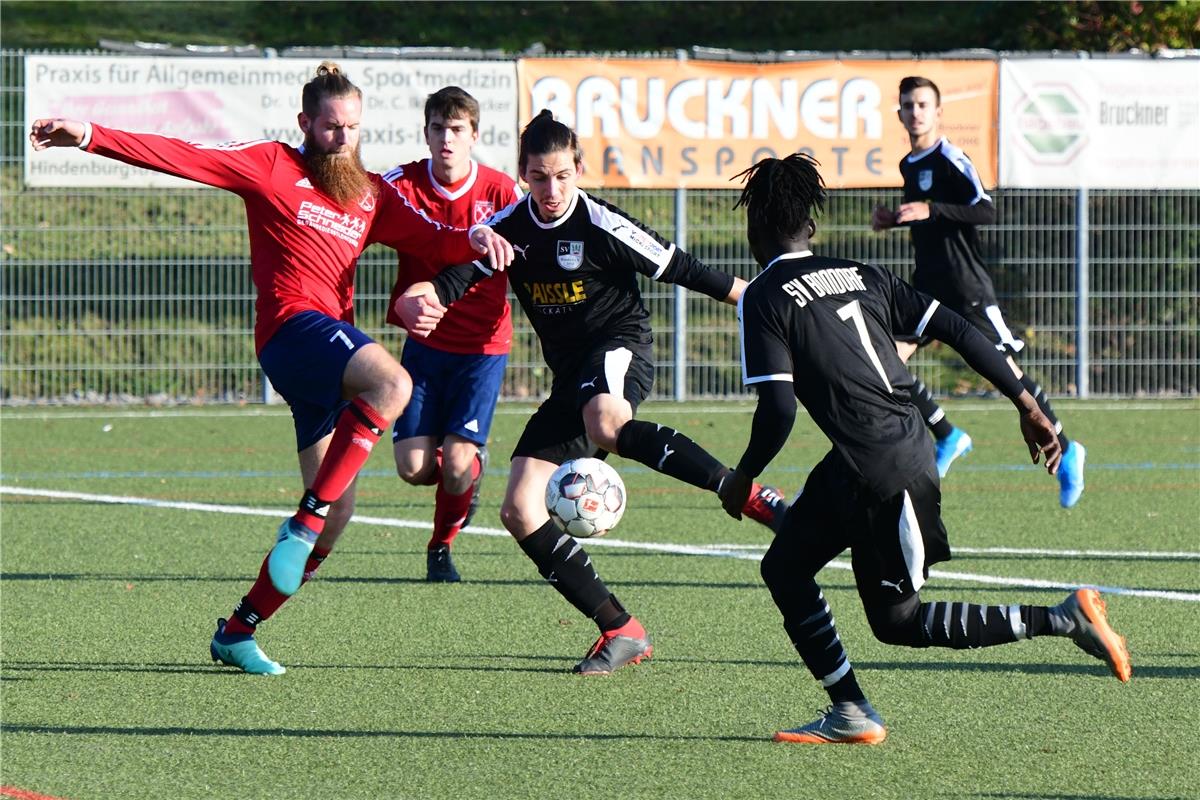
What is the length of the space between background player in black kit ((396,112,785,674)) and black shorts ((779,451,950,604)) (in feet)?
3.53

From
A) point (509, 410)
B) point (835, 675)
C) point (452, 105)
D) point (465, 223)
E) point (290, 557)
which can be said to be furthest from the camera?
point (509, 410)

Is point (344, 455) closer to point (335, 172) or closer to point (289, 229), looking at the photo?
point (289, 229)

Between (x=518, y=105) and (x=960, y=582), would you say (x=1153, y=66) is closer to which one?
(x=518, y=105)

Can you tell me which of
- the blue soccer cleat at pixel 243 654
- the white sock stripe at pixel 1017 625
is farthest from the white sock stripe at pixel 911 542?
the blue soccer cleat at pixel 243 654

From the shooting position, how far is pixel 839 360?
4.89 metres

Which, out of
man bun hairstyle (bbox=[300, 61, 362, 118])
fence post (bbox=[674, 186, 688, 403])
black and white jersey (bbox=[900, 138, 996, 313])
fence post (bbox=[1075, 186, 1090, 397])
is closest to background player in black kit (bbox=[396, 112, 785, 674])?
man bun hairstyle (bbox=[300, 61, 362, 118])

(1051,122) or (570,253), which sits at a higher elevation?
(1051,122)

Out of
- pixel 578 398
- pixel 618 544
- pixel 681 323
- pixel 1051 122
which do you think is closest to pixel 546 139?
pixel 578 398

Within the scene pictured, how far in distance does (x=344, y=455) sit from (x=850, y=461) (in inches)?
73.5

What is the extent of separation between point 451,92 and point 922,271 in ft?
13.0

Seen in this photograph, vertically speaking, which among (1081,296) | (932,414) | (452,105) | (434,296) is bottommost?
(932,414)

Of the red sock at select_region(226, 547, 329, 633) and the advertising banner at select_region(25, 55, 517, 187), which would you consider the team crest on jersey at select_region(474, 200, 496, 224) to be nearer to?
the red sock at select_region(226, 547, 329, 633)

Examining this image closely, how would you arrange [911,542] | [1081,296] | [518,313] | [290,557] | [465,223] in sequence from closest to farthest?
Result: [911,542]
[290,557]
[465,223]
[1081,296]
[518,313]

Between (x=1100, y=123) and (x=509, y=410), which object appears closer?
(x=509, y=410)
